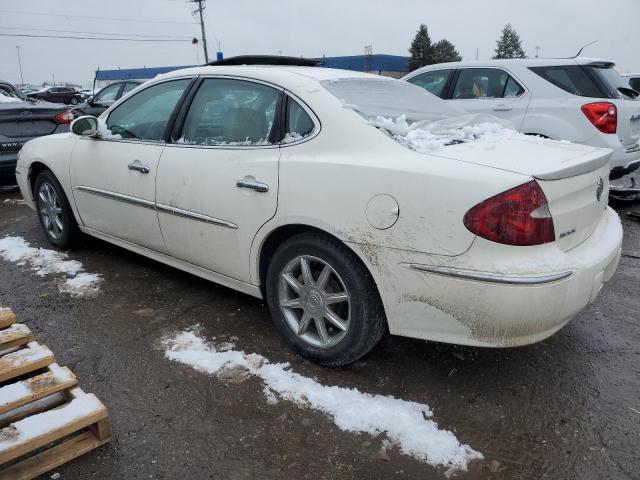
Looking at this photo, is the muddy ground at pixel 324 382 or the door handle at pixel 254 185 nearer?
the muddy ground at pixel 324 382

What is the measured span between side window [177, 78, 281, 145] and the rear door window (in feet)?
13.7

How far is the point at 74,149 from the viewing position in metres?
3.98

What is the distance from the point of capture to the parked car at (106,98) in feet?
33.9

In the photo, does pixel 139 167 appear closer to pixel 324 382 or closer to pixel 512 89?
pixel 324 382

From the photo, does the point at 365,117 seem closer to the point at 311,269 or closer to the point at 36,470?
the point at 311,269

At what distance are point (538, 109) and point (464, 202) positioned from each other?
4.42m

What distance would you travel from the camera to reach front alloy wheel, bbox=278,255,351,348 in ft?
8.39

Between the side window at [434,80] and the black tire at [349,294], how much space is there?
474cm

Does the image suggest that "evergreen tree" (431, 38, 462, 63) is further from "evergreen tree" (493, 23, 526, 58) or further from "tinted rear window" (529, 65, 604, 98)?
"tinted rear window" (529, 65, 604, 98)

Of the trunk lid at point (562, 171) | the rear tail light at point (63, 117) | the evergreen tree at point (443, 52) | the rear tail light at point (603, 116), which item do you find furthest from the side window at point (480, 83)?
the evergreen tree at point (443, 52)

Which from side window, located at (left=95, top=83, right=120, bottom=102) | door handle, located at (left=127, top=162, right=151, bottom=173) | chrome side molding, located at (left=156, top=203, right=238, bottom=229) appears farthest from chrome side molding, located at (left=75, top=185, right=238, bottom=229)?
side window, located at (left=95, top=83, right=120, bottom=102)

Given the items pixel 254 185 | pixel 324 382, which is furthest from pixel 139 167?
pixel 324 382

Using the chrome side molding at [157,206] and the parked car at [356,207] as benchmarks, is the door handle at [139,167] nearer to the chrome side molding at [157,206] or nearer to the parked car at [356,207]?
the parked car at [356,207]

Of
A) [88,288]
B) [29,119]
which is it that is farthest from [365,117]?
[29,119]
